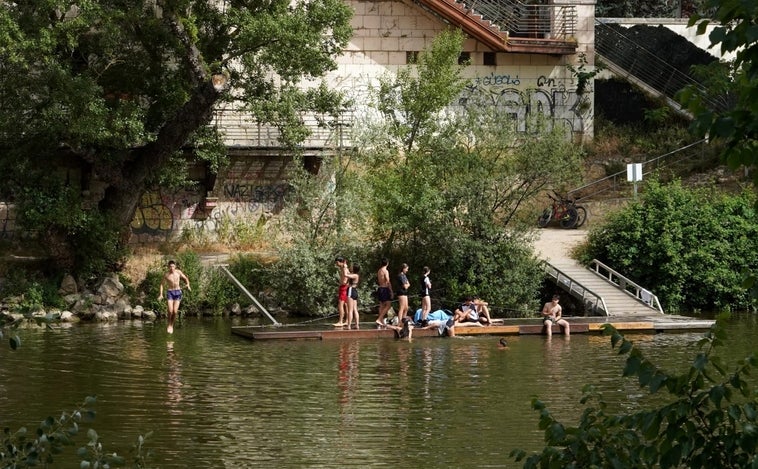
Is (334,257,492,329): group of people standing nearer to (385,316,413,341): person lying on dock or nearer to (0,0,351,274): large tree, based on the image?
(385,316,413,341): person lying on dock

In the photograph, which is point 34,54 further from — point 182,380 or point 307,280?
point 182,380

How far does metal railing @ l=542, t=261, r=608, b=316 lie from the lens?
34.3 m

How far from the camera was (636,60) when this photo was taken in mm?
48094

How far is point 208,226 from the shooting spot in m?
39.8

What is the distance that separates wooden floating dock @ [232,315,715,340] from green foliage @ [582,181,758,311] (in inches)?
163

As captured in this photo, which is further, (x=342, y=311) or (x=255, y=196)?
(x=255, y=196)

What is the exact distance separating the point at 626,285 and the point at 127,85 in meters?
15.6

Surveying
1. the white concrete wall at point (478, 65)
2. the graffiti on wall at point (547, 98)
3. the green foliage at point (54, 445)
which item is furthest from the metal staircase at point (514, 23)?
the green foliage at point (54, 445)

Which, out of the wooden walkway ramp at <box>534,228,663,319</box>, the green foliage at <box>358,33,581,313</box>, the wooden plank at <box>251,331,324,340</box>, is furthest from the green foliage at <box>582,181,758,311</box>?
the wooden plank at <box>251,331,324,340</box>

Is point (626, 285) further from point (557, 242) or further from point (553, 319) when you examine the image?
point (553, 319)

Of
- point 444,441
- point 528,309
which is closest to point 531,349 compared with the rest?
point 528,309

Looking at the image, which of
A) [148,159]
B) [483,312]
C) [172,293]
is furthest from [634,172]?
[172,293]

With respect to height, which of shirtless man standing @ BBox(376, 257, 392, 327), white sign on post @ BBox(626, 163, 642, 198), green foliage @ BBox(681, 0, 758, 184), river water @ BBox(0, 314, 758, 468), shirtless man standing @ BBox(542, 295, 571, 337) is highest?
white sign on post @ BBox(626, 163, 642, 198)

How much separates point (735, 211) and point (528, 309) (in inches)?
314
